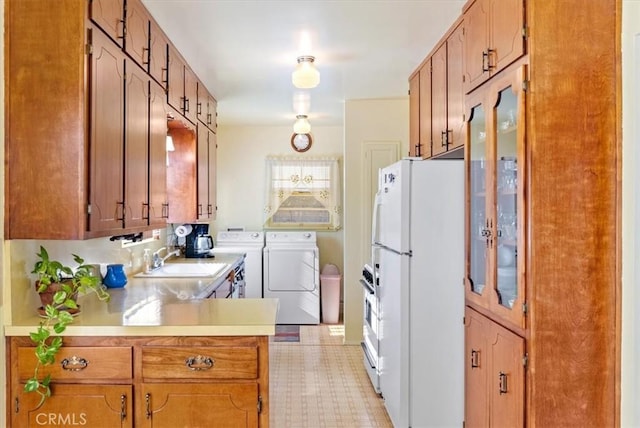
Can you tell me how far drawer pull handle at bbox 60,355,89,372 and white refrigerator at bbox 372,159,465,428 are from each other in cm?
162

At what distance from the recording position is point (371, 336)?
3539mm

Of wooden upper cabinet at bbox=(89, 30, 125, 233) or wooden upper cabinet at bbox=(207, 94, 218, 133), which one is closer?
wooden upper cabinet at bbox=(89, 30, 125, 233)

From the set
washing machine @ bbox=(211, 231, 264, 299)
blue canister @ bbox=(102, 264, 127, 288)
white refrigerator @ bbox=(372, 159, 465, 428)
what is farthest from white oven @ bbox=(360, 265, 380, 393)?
washing machine @ bbox=(211, 231, 264, 299)

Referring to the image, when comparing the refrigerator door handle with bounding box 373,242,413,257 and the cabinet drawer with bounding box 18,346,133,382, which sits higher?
the refrigerator door handle with bounding box 373,242,413,257

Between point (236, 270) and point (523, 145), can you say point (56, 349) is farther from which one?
point (236, 270)

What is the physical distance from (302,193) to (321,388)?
2866 millimetres

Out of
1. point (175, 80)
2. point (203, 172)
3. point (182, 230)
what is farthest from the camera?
point (182, 230)

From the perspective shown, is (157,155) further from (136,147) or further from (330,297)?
(330,297)

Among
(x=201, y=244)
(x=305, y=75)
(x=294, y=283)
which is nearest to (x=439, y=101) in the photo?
(x=305, y=75)

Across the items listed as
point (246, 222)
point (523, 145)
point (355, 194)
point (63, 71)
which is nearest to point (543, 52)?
point (523, 145)

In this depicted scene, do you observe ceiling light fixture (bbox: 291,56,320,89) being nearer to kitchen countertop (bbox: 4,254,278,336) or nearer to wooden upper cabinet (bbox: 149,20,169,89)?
wooden upper cabinet (bbox: 149,20,169,89)

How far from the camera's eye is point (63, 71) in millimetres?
1802

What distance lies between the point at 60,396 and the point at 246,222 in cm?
414

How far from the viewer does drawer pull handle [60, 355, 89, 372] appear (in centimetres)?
189
